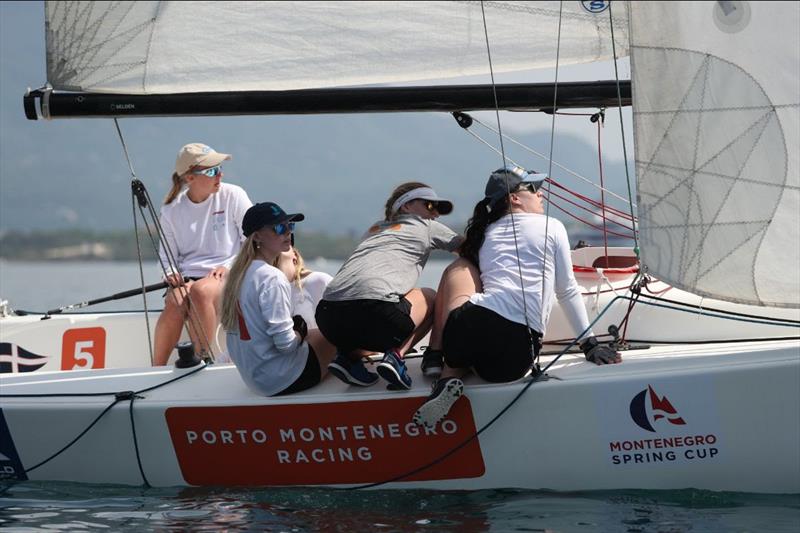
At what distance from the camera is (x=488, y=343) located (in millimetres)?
4238

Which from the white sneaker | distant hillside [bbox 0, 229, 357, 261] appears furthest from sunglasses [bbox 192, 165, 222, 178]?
distant hillside [bbox 0, 229, 357, 261]

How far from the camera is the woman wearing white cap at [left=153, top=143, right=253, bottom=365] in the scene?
569 cm

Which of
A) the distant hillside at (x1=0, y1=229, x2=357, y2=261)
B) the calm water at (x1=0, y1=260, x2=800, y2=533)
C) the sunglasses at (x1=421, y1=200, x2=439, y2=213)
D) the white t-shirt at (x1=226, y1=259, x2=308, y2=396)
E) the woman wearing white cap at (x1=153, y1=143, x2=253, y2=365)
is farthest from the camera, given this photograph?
the distant hillside at (x1=0, y1=229, x2=357, y2=261)

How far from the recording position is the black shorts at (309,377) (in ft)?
14.8

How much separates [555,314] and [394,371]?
1070mm

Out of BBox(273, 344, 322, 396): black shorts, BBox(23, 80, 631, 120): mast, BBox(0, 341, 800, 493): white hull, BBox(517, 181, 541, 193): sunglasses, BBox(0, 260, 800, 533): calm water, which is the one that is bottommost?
BBox(0, 260, 800, 533): calm water

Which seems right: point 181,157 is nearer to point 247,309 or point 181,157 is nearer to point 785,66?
point 247,309

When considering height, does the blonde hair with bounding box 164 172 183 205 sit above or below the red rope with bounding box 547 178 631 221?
above

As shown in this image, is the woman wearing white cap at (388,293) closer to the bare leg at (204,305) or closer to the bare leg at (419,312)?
the bare leg at (419,312)

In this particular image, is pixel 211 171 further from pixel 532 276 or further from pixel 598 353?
pixel 598 353

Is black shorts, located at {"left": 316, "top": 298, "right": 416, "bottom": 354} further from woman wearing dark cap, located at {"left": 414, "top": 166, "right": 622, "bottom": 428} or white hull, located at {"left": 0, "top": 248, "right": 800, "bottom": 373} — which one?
white hull, located at {"left": 0, "top": 248, "right": 800, "bottom": 373}

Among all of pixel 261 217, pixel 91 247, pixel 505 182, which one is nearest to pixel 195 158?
pixel 261 217

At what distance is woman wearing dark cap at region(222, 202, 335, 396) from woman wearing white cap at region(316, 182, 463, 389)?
0.51ft

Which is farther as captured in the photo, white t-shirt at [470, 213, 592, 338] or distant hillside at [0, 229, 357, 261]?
distant hillside at [0, 229, 357, 261]
